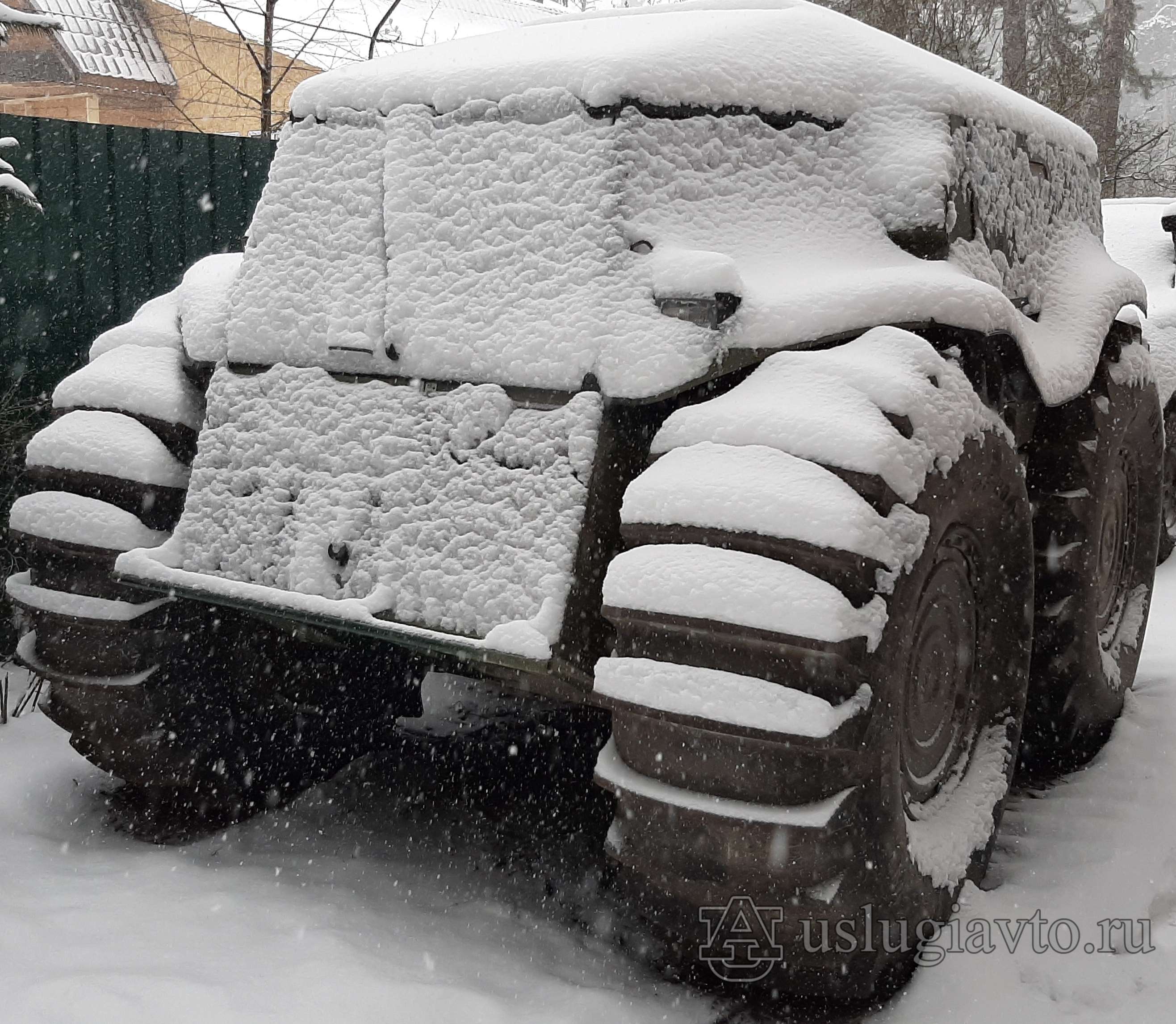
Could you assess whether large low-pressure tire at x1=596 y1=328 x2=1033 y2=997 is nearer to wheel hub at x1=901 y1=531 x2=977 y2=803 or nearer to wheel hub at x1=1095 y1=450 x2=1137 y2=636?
wheel hub at x1=901 y1=531 x2=977 y2=803

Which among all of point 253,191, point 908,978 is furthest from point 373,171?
point 253,191

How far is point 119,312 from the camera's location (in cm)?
501

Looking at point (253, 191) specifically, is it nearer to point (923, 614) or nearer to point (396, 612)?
point (396, 612)

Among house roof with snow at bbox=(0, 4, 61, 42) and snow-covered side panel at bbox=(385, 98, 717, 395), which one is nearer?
snow-covered side panel at bbox=(385, 98, 717, 395)

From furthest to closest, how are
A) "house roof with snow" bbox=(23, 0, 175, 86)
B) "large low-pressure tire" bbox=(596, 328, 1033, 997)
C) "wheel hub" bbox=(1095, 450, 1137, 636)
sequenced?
"house roof with snow" bbox=(23, 0, 175, 86) → "wheel hub" bbox=(1095, 450, 1137, 636) → "large low-pressure tire" bbox=(596, 328, 1033, 997)

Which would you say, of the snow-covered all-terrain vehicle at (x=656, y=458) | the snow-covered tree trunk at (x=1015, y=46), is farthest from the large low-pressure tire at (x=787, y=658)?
the snow-covered tree trunk at (x=1015, y=46)

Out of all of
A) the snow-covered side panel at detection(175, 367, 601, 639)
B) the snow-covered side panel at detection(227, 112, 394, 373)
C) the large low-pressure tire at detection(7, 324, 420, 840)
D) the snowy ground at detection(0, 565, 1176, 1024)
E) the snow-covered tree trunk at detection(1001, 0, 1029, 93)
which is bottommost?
the snowy ground at detection(0, 565, 1176, 1024)

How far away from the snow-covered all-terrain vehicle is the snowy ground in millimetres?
203

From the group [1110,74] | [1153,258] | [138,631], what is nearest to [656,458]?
[138,631]

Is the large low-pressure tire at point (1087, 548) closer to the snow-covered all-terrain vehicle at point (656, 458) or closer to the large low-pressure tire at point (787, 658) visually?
the snow-covered all-terrain vehicle at point (656, 458)

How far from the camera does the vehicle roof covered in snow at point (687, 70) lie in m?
2.42

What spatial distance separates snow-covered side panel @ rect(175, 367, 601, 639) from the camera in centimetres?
224

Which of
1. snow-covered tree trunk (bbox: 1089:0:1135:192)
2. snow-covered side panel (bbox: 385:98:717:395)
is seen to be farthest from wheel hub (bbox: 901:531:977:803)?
snow-covered tree trunk (bbox: 1089:0:1135:192)

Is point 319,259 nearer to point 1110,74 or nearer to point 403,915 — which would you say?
point 403,915
